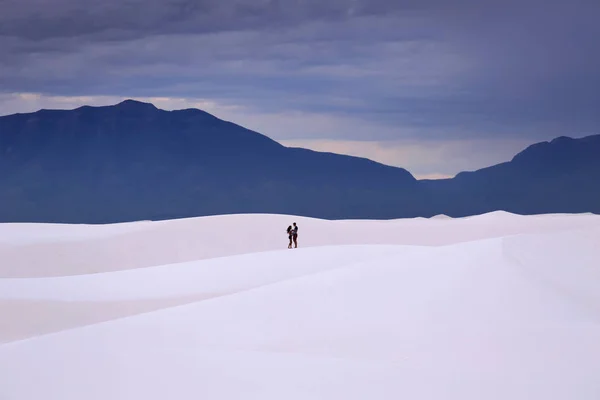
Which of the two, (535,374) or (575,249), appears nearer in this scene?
(535,374)

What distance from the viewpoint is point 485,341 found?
1224 centimetres

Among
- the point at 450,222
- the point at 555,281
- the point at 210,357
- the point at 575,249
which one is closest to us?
the point at 210,357

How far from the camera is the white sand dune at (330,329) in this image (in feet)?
34.5

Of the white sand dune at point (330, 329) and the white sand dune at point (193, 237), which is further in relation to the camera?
the white sand dune at point (193, 237)

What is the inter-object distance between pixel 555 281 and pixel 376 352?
248 inches

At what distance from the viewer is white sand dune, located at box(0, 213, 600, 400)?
34.5ft

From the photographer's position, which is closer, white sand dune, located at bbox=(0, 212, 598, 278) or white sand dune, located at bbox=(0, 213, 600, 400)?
white sand dune, located at bbox=(0, 213, 600, 400)

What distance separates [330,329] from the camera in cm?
1317

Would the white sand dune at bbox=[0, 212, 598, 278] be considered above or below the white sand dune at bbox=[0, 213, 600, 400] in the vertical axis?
above

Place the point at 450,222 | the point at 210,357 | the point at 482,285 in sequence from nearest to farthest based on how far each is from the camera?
the point at 210,357
the point at 482,285
the point at 450,222

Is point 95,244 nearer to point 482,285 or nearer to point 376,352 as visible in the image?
point 482,285

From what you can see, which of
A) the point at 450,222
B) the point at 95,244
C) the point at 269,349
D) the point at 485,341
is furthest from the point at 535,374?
the point at 450,222

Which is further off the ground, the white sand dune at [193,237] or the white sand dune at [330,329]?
the white sand dune at [193,237]

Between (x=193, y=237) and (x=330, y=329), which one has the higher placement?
(x=193, y=237)
